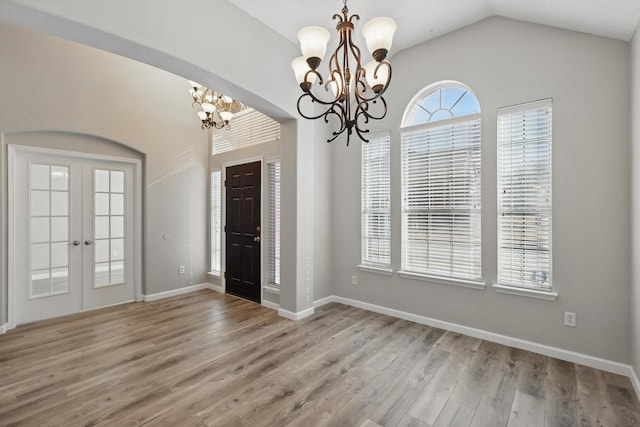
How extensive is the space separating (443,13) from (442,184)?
1840 mm

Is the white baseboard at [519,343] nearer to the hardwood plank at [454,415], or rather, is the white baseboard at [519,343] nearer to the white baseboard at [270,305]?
the white baseboard at [270,305]

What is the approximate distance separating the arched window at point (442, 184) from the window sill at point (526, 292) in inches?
7.9

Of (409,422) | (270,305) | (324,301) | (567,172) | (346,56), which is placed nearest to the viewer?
(409,422)

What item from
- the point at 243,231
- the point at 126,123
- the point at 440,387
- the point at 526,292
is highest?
the point at 126,123

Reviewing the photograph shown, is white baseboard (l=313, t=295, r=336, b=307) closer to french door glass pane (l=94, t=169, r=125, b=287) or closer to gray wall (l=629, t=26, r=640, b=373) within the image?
french door glass pane (l=94, t=169, r=125, b=287)

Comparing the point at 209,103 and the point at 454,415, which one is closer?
the point at 454,415

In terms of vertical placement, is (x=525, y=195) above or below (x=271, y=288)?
above

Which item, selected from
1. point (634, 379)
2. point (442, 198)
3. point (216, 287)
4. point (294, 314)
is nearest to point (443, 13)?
point (442, 198)

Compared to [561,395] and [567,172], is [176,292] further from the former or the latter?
[567,172]

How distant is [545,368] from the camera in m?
2.61

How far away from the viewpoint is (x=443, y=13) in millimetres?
3117

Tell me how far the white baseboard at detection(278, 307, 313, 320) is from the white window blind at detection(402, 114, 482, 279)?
1416 mm

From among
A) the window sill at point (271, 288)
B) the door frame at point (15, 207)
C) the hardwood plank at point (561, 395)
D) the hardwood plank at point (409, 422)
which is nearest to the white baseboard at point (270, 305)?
the window sill at point (271, 288)

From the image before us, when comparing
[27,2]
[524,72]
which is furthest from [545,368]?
[27,2]
